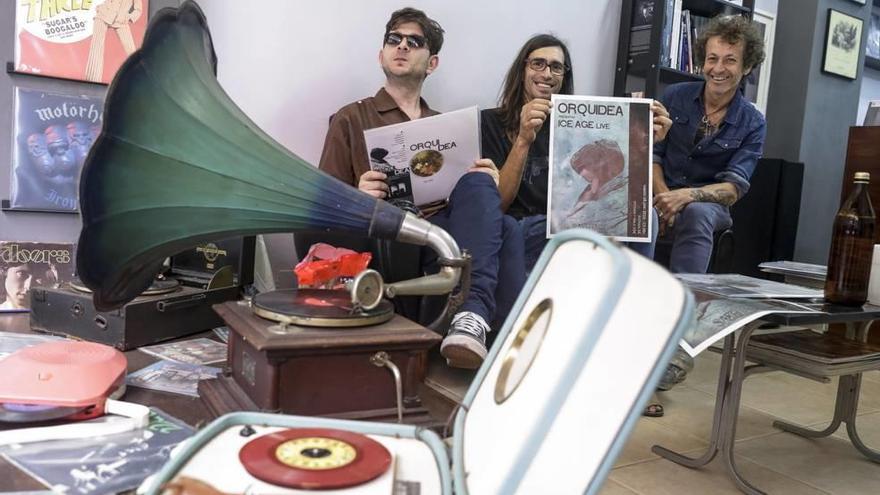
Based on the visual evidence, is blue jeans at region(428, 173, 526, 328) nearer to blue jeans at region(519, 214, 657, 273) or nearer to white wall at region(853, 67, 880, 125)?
blue jeans at region(519, 214, 657, 273)

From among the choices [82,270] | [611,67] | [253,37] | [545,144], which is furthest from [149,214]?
[611,67]

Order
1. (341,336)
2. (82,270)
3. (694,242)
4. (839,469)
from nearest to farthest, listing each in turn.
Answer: (341,336)
(82,270)
(839,469)
(694,242)

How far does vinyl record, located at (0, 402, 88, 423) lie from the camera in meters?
0.83

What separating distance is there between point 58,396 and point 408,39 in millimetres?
1570

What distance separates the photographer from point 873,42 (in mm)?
4379

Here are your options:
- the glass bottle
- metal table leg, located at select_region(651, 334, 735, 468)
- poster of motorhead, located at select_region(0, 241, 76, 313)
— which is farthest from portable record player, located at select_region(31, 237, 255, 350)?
the glass bottle

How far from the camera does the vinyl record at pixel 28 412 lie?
32.8 inches

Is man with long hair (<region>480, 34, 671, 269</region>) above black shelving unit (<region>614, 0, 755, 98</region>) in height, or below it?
below

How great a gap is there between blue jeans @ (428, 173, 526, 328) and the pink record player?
3.27 ft

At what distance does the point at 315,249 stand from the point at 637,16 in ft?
7.29

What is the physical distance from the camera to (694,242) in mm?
2363

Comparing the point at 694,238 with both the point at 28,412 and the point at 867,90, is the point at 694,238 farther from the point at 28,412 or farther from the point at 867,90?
the point at 867,90

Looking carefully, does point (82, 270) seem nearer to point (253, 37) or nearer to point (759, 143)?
point (253, 37)

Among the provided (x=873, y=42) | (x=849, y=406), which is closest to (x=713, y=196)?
(x=849, y=406)
